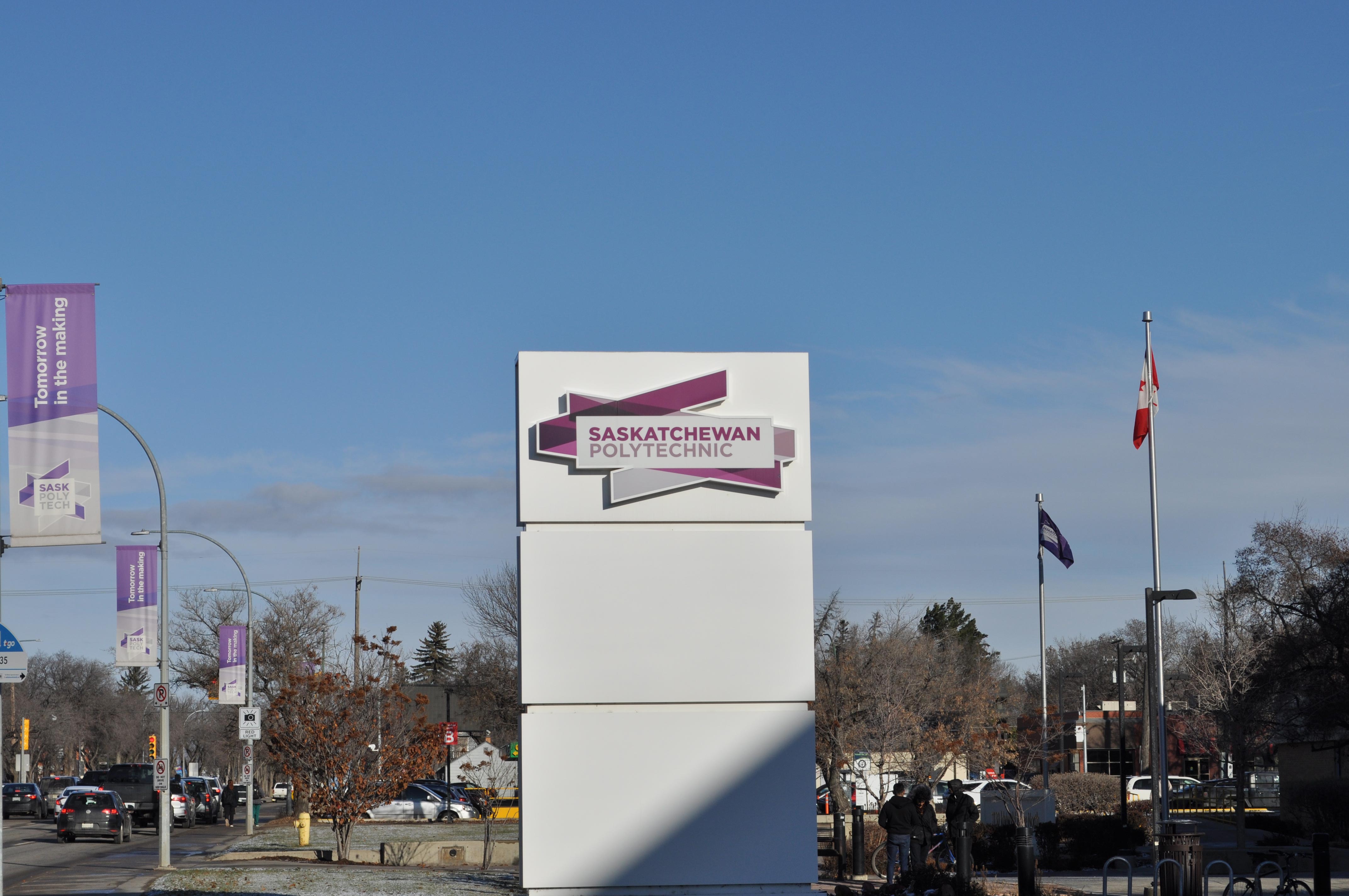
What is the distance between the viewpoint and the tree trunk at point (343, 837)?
26.6m

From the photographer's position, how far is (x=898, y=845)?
21.1 m

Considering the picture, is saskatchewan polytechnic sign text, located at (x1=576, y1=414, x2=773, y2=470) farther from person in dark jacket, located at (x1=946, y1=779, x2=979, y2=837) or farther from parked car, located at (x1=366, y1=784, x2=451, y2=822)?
parked car, located at (x1=366, y1=784, x2=451, y2=822)

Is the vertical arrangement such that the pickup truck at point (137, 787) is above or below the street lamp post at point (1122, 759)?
below

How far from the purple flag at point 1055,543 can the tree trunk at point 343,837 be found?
1874 centimetres

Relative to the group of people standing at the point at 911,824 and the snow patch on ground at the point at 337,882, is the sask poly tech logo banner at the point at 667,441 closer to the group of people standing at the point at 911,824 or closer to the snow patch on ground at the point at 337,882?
the snow patch on ground at the point at 337,882

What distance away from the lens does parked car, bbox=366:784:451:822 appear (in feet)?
145

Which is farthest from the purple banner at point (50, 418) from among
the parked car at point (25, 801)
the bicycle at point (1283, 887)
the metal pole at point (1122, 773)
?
the parked car at point (25, 801)

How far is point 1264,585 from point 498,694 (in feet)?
105

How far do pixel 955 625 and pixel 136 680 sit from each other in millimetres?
98919

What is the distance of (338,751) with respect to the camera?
86.1ft

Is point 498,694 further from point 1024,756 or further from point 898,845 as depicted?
point 898,845

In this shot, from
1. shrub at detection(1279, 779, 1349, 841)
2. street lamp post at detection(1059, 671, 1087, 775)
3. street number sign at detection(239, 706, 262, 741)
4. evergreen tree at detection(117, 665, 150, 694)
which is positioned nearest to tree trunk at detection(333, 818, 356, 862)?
street number sign at detection(239, 706, 262, 741)

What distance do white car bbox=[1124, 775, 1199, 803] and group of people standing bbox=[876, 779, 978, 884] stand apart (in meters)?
27.5

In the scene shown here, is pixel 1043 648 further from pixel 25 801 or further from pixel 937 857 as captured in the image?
pixel 25 801
